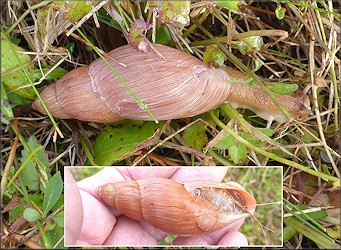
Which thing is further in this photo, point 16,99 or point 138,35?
point 16,99

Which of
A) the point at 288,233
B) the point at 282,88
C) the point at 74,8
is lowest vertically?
the point at 288,233

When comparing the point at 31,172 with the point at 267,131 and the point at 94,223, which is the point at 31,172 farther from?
the point at 267,131

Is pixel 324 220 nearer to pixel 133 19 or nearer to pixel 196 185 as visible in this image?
pixel 196 185

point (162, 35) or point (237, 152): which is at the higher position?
point (162, 35)

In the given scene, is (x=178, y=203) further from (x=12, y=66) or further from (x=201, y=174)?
(x=12, y=66)

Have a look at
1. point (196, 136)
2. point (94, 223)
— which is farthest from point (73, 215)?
point (196, 136)

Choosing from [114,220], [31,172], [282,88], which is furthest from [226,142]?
[31,172]

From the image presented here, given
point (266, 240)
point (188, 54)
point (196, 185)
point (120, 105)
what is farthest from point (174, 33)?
point (266, 240)

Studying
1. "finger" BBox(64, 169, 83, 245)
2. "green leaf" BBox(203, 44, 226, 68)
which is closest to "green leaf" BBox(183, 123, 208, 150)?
"green leaf" BBox(203, 44, 226, 68)
